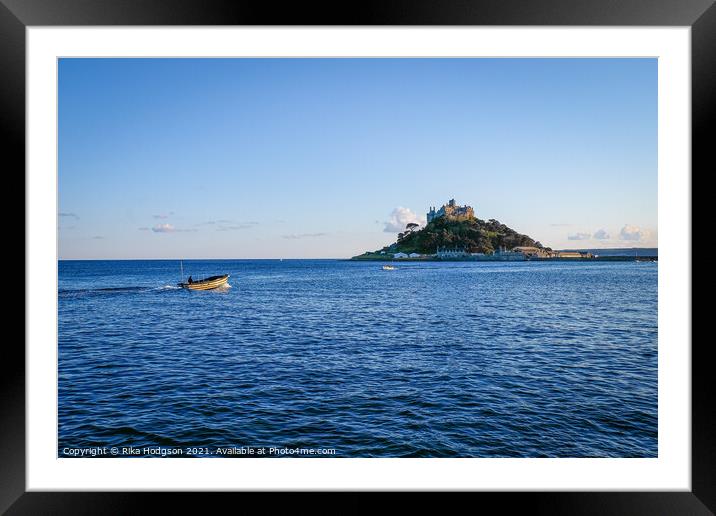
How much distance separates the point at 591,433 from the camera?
4.27m

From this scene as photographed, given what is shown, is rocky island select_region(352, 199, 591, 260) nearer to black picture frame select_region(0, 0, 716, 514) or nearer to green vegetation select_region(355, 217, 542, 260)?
green vegetation select_region(355, 217, 542, 260)

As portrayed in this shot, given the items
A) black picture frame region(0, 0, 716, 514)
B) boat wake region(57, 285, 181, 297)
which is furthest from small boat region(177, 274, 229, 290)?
black picture frame region(0, 0, 716, 514)

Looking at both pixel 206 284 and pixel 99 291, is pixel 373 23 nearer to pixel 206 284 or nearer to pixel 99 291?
pixel 206 284

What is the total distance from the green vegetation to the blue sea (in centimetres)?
4283

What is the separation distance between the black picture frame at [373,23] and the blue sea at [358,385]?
1.63 metres

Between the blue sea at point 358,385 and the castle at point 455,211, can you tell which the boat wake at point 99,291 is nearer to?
the blue sea at point 358,385

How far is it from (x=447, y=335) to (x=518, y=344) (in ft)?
6.88

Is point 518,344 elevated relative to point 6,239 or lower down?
lower down

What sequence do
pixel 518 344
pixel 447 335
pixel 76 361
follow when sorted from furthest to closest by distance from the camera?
pixel 447 335 < pixel 518 344 < pixel 76 361

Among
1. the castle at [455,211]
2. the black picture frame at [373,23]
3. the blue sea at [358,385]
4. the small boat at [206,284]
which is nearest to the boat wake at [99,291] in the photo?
the small boat at [206,284]

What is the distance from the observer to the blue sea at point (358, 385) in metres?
4.00

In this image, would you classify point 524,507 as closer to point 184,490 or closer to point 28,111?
point 184,490

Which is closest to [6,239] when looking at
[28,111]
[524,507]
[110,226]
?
[28,111]

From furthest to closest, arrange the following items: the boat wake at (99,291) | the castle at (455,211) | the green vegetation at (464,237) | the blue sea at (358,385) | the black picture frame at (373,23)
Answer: the green vegetation at (464,237)
the castle at (455,211)
the boat wake at (99,291)
the blue sea at (358,385)
the black picture frame at (373,23)
